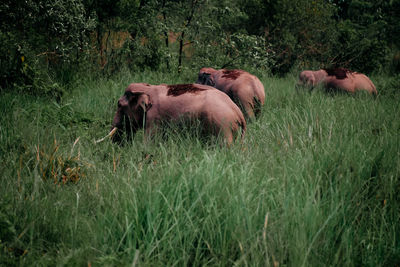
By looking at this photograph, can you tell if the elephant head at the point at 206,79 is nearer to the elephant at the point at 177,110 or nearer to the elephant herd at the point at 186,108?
the elephant herd at the point at 186,108

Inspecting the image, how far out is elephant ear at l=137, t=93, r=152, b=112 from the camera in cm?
385

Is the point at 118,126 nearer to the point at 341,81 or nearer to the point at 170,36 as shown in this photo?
the point at 341,81

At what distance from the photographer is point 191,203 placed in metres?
2.07

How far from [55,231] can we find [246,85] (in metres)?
3.86

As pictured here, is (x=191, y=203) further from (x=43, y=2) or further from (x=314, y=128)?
(x=43, y=2)

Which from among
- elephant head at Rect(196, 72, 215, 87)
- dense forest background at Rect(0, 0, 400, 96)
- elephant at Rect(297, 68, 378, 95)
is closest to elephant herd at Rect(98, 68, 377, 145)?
elephant head at Rect(196, 72, 215, 87)

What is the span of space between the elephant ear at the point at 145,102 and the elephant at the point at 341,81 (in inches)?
171

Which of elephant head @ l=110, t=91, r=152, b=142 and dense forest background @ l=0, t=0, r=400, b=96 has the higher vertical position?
dense forest background @ l=0, t=0, r=400, b=96

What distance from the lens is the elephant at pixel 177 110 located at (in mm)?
3426

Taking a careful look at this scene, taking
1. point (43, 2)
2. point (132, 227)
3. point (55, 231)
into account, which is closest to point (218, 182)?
point (132, 227)

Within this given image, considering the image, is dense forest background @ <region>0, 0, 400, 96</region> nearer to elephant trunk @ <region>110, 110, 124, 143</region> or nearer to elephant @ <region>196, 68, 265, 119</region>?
elephant trunk @ <region>110, 110, 124, 143</region>

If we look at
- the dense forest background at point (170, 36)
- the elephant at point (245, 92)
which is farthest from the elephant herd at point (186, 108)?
the dense forest background at point (170, 36)

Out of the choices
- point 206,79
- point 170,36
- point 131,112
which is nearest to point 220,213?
point 131,112

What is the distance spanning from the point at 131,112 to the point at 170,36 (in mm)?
6247
